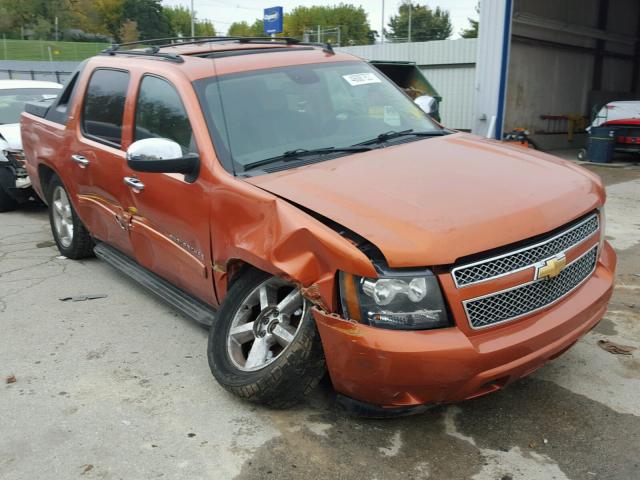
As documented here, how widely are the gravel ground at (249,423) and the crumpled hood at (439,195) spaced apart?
3.25 feet

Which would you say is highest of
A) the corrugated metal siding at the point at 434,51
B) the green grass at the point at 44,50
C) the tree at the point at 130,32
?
the tree at the point at 130,32

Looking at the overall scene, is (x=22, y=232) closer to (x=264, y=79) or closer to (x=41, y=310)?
(x=41, y=310)

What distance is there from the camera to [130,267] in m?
4.73

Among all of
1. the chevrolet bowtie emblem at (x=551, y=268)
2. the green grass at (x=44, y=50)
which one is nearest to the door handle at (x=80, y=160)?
the chevrolet bowtie emblem at (x=551, y=268)

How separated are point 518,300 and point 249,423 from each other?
4.86 feet

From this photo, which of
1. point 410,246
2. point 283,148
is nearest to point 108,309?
point 283,148

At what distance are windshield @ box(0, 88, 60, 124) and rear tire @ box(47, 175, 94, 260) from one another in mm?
3463

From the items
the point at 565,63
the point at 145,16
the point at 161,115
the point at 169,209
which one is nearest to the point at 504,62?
the point at 565,63

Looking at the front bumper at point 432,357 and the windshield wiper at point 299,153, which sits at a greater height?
the windshield wiper at point 299,153

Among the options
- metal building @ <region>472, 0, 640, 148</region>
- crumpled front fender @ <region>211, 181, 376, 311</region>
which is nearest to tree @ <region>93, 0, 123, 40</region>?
metal building @ <region>472, 0, 640, 148</region>

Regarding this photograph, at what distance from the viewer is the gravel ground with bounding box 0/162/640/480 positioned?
280 cm

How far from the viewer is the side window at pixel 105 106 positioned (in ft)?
14.7

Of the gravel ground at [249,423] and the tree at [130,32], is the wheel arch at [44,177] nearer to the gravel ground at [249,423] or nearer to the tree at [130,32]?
the gravel ground at [249,423]

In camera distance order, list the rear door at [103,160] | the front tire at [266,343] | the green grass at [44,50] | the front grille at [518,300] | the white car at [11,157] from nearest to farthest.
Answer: the front grille at [518,300]
the front tire at [266,343]
the rear door at [103,160]
the white car at [11,157]
the green grass at [44,50]
